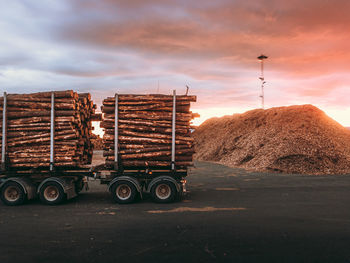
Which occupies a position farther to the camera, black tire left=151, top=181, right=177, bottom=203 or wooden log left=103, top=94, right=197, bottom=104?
wooden log left=103, top=94, right=197, bottom=104

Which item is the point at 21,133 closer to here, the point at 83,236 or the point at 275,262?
the point at 83,236

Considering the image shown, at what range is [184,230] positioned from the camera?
8.16 m

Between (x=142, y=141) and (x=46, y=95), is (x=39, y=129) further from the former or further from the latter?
(x=142, y=141)

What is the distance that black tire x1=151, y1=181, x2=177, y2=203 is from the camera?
38.7ft

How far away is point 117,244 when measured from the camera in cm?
709

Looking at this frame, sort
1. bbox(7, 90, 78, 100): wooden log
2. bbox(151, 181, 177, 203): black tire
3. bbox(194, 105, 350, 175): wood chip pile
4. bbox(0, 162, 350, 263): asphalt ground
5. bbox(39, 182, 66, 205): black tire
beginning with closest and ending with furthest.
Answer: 1. bbox(0, 162, 350, 263): asphalt ground
2. bbox(39, 182, 66, 205): black tire
3. bbox(151, 181, 177, 203): black tire
4. bbox(7, 90, 78, 100): wooden log
5. bbox(194, 105, 350, 175): wood chip pile

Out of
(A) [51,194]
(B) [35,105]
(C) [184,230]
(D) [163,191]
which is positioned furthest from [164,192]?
(B) [35,105]

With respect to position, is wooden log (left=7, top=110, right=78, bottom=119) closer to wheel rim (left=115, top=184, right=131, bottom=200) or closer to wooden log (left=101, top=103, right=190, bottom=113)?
wooden log (left=101, top=103, right=190, bottom=113)

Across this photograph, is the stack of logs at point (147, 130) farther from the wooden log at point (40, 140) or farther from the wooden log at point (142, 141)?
the wooden log at point (40, 140)

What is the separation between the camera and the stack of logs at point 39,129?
479 inches

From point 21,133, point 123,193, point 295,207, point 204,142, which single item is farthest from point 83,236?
point 204,142

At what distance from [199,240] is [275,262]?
6.29 feet

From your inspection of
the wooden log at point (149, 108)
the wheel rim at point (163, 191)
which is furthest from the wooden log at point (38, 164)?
the wheel rim at point (163, 191)

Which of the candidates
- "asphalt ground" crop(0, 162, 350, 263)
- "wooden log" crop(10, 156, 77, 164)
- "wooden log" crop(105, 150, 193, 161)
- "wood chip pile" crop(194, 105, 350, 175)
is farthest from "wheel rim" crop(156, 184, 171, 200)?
"wood chip pile" crop(194, 105, 350, 175)
